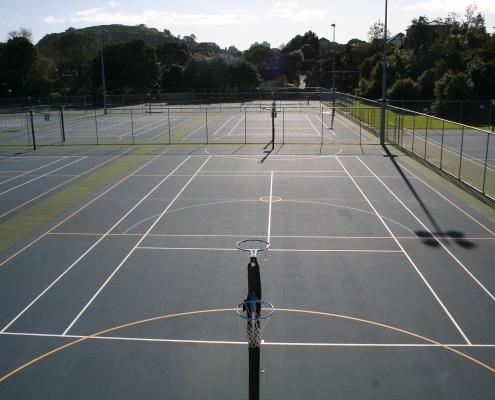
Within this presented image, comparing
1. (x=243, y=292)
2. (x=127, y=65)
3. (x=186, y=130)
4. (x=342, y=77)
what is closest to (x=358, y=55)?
(x=342, y=77)

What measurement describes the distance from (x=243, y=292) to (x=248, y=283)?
5756 millimetres

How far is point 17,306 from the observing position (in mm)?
11508

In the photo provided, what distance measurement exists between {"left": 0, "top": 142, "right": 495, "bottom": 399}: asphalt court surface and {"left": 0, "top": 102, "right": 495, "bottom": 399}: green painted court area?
44 millimetres

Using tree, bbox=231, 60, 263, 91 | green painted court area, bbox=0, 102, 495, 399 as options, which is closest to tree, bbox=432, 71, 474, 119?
green painted court area, bbox=0, 102, 495, 399

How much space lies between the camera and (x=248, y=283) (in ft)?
20.9

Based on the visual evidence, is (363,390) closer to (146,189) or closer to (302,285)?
(302,285)

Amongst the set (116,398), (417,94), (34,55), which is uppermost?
(34,55)

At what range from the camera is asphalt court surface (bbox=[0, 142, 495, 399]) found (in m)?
8.80

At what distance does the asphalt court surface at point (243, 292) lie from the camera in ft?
28.9

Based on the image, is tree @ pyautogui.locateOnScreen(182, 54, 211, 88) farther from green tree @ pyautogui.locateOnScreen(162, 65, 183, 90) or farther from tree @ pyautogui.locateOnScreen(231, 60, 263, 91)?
tree @ pyautogui.locateOnScreen(231, 60, 263, 91)

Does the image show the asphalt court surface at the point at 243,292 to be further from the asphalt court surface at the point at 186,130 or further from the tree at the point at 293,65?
the tree at the point at 293,65

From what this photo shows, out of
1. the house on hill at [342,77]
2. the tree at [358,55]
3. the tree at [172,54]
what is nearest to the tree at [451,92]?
the house on hill at [342,77]

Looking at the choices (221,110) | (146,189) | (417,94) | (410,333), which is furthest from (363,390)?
(221,110)

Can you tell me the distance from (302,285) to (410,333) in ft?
9.90
